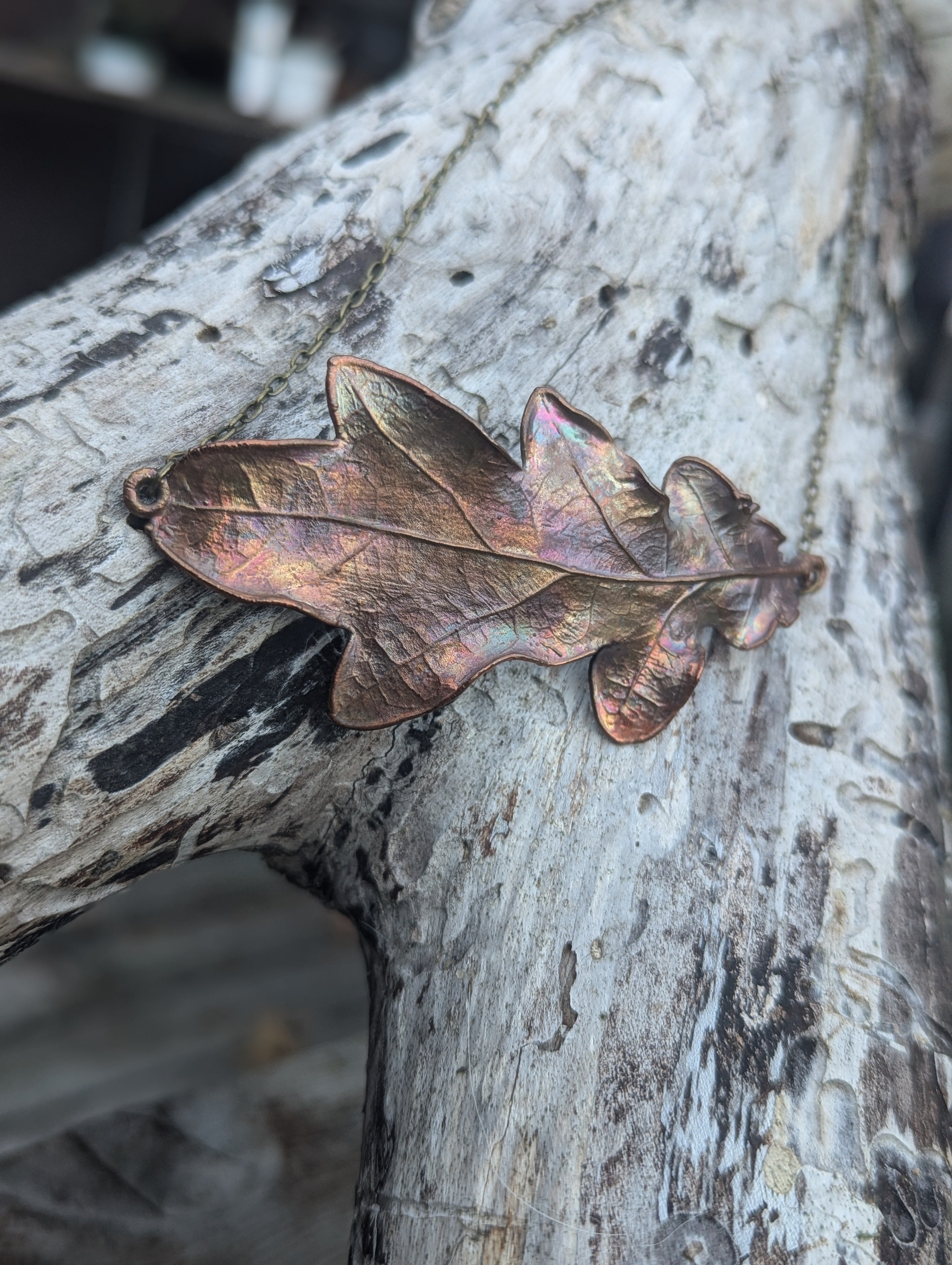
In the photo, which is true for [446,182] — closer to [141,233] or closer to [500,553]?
[500,553]

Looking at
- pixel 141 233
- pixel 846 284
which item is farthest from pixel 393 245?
pixel 141 233

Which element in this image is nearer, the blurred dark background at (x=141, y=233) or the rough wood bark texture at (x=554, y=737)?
the rough wood bark texture at (x=554, y=737)

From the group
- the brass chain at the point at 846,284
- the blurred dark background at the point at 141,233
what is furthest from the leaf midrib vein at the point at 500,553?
the blurred dark background at the point at 141,233

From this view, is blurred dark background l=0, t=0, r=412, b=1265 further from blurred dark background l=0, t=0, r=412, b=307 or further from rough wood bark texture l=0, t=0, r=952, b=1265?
rough wood bark texture l=0, t=0, r=952, b=1265

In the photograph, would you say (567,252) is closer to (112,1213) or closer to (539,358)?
(539,358)

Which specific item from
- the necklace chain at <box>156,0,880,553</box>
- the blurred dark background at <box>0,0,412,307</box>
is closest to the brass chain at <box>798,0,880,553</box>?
the necklace chain at <box>156,0,880,553</box>

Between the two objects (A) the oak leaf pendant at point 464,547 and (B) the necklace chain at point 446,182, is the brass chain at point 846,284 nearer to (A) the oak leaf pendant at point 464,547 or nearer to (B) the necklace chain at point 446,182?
(B) the necklace chain at point 446,182
